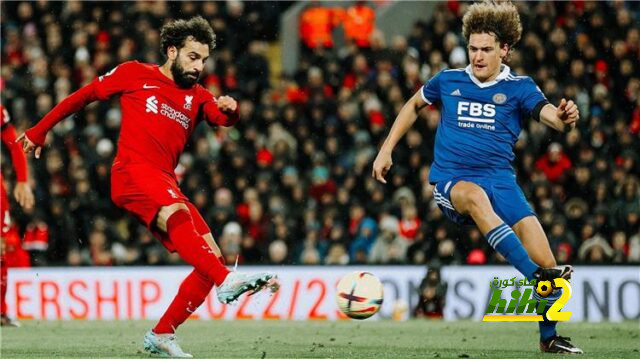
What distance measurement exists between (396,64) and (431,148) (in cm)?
178

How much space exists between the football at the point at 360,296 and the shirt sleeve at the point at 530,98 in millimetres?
1644

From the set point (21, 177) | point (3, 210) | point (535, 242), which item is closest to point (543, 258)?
point (535, 242)

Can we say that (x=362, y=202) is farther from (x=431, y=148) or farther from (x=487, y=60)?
(x=487, y=60)

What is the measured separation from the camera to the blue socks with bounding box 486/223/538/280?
8.13m

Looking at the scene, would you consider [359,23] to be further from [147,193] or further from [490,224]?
[147,193]

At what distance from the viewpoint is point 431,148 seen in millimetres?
16625

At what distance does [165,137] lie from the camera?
27.4 feet

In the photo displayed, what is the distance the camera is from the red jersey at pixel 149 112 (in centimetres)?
831

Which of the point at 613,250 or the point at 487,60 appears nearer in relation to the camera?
the point at 487,60

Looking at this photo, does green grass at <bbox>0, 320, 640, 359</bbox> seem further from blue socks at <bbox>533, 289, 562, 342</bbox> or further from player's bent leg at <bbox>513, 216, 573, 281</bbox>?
player's bent leg at <bbox>513, 216, 573, 281</bbox>

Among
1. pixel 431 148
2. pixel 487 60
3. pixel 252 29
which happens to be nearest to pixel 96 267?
pixel 431 148

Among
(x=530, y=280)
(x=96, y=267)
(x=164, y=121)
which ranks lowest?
(x=96, y=267)

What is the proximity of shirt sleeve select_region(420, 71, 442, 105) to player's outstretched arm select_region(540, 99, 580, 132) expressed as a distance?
3.02ft

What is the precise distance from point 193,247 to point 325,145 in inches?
378
